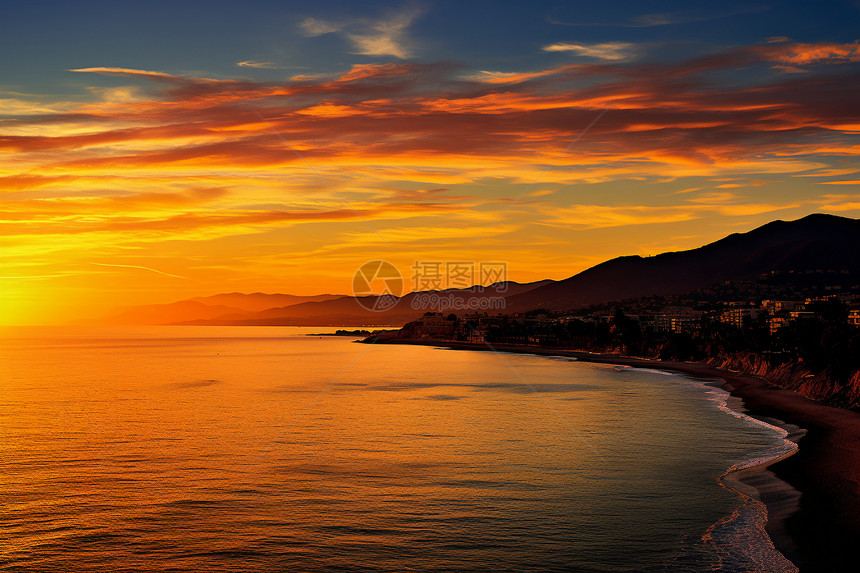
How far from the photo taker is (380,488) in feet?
110

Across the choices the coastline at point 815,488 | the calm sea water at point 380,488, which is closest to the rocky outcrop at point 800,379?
the coastline at point 815,488

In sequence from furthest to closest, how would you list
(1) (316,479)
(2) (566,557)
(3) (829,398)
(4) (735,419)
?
(3) (829,398) < (4) (735,419) < (1) (316,479) < (2) (566,557)

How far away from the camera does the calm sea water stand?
2370 cm

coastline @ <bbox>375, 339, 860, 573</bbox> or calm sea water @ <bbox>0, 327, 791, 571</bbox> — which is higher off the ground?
coastline @ <bbox>375, 339, 860, 573</bbox>

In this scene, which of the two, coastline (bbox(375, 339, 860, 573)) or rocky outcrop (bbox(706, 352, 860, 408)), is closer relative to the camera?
coastline (bbox(375, 339, 860, 573))

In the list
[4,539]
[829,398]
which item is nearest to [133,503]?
[4,539]

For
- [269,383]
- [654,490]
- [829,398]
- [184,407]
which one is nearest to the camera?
[654,490]

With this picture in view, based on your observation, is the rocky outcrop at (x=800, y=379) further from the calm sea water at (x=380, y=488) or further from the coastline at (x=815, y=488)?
the calm sea water at (x=380, y=488)

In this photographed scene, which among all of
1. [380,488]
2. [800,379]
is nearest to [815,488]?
[380,488]

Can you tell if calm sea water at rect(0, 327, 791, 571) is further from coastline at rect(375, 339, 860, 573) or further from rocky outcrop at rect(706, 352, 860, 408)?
rocky outcrop at rect(706, 352, 860, 408)

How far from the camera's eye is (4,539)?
2567cm

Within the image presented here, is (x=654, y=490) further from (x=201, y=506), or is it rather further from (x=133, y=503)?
(x=133, y=503)

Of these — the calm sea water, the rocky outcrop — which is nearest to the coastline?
the calm sea water

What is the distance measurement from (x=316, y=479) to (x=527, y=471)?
10.8m
